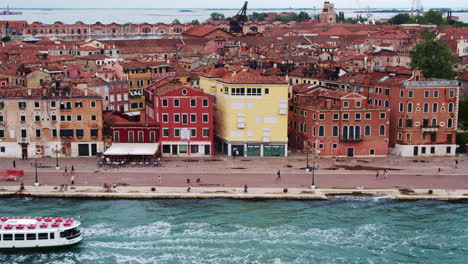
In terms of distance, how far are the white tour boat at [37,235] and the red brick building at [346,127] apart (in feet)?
83.3

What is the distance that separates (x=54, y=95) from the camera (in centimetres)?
5591

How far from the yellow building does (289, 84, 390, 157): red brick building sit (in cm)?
262

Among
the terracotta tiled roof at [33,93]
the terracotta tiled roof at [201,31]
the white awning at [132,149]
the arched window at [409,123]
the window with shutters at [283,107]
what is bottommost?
the white awning at [132,149]

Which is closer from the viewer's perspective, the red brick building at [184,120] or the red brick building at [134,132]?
the red brick building at [134,132]

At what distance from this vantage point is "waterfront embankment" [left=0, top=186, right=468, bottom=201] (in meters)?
45.6

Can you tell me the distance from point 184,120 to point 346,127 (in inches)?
536

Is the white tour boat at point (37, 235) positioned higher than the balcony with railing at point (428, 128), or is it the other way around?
the balcony with railing at point (428, 128)

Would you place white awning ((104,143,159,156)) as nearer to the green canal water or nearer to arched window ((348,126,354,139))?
the green canal water

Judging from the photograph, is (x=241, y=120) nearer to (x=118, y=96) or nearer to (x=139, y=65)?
(x=118, y=96)

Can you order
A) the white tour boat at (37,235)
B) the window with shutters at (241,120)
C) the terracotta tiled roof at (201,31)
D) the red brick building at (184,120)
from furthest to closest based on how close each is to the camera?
the terracotta tiled roof at (201,31) → the window with shutters at (241,120) → the red brick building at (184,120) → the white tour boat at (37,235)

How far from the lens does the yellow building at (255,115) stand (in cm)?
5647

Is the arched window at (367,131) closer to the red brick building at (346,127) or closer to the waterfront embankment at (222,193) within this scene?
the red brick building at (346,127)

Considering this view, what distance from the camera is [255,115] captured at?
56.7 meters

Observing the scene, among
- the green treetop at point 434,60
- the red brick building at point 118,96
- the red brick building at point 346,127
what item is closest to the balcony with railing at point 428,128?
the red brick building at point 346,127
